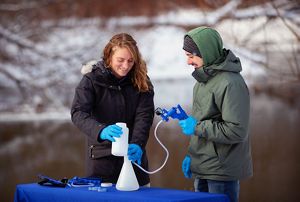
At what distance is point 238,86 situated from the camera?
2.25m

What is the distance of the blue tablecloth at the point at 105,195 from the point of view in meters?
2.00

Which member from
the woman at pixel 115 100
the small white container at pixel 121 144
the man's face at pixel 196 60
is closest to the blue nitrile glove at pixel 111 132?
the small white container at pixel 121 144

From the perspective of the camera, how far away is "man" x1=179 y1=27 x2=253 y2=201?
2.22m

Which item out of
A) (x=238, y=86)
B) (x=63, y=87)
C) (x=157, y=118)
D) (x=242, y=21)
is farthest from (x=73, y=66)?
(x=238, y=86)

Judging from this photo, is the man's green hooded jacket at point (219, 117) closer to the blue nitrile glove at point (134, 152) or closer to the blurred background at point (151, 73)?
the blue nitrile glove at point (134, 152)

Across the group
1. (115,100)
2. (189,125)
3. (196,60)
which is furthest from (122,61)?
(189,125)

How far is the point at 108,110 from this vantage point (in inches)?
98.5

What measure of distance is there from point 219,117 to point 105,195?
56cm

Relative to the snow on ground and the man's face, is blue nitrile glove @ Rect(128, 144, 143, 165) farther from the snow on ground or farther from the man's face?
the snow on ground

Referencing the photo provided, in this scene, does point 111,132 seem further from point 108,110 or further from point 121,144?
point 108,110

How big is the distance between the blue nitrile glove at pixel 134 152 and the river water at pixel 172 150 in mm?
1849

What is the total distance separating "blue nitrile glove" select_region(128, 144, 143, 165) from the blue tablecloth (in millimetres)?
137

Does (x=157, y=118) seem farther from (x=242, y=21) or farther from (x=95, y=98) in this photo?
(x=95, y=98)

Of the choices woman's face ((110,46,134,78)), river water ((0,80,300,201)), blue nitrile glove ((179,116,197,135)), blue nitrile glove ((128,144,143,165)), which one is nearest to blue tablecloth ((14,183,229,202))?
blue nitrile glove ((128,144,143,165))
